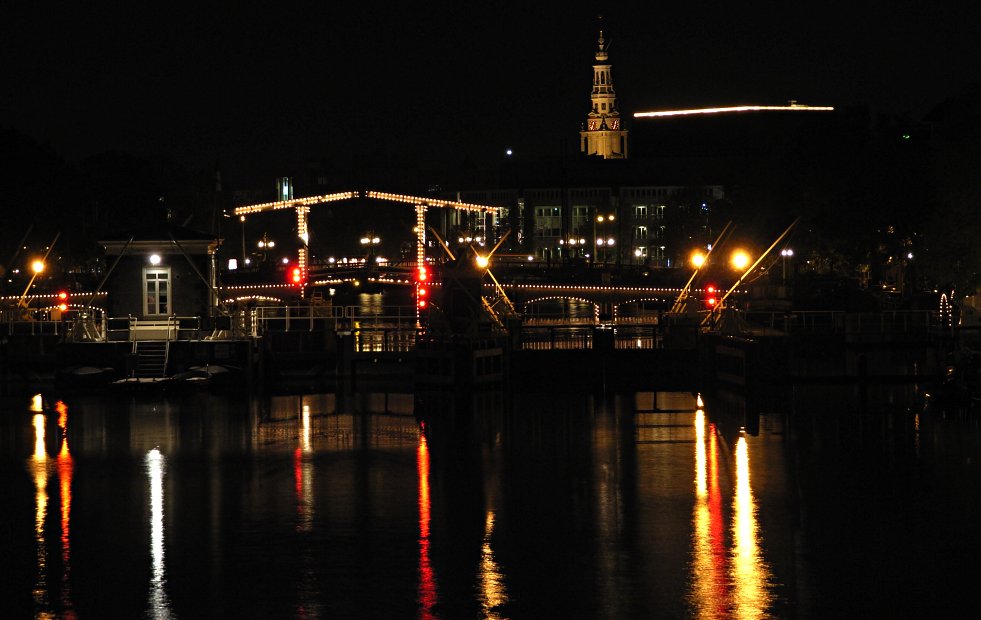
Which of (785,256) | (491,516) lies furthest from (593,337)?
(785,256)

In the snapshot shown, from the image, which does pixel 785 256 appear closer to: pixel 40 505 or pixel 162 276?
pixel 162 276

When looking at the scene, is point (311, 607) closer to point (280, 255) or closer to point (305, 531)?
point (305, 531)

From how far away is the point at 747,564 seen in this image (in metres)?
22.5

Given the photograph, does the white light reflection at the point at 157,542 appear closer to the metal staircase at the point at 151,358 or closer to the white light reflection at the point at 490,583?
the white light reflection at the point at 490,583

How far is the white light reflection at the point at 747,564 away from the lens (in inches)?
791

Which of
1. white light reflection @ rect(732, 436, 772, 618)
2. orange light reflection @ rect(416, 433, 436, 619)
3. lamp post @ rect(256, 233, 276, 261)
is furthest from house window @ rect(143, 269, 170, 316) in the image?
lamp post @ rect(256, 233, 276, 261)

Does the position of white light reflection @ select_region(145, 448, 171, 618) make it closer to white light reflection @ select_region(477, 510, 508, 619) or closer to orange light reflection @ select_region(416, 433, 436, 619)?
orange light reflection @ select_region(416, 433, 436, 619)

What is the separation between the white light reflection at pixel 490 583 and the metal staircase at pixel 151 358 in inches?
1200

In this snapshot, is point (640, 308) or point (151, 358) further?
point (640, 308)

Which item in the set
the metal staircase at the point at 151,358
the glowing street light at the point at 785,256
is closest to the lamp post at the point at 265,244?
the glowing street light at the point at 785,256

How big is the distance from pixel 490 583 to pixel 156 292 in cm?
3830

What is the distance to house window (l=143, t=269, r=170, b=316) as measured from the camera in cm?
5728

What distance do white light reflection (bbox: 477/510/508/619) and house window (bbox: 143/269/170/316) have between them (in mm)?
35007

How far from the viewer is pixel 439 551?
77.8 feet
